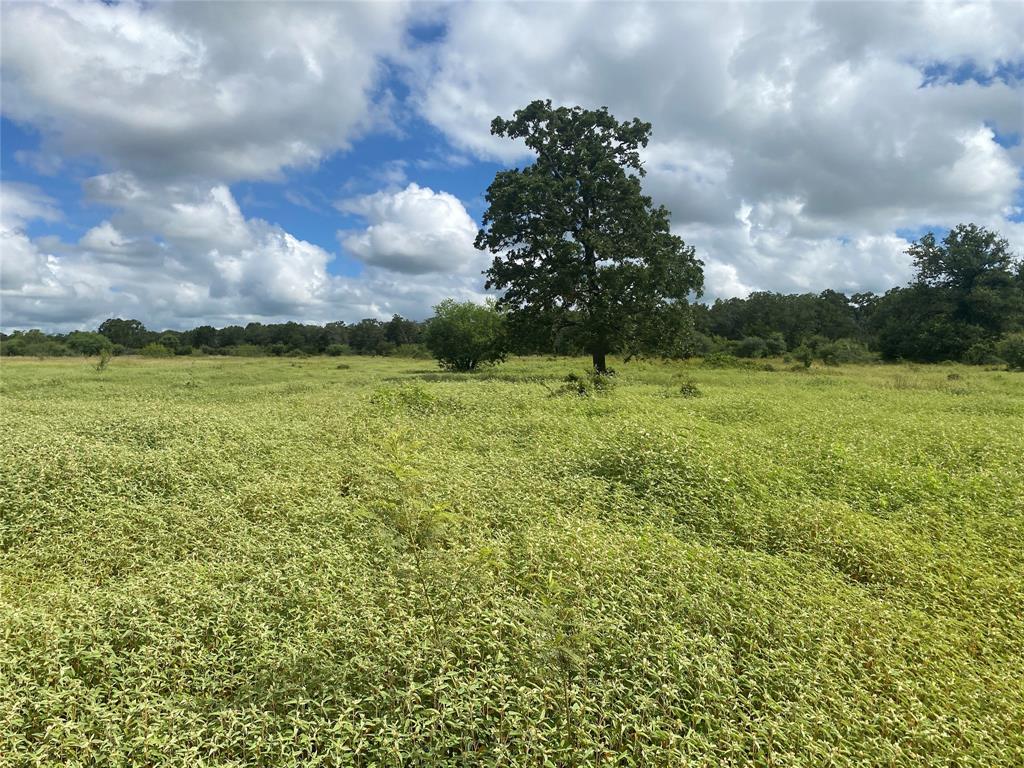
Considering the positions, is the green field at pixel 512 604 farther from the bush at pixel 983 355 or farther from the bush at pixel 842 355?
the bush at pixel 842 355

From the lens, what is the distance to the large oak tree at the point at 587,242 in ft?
99.8

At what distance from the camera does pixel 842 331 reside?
8662 centimetres

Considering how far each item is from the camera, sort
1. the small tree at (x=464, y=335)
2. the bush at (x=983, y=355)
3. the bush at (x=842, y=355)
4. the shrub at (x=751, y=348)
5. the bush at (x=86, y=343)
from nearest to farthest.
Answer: the small tree at (x=464, y=335) < the bush at (x=983, y=355) < the bush at (x=842, y=355) < the shrub at (x=751, y=348) < the bush at (x=86, y=343)

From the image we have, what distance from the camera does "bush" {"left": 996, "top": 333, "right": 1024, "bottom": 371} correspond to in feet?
120

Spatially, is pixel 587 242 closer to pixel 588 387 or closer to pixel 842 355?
pixel 588 387

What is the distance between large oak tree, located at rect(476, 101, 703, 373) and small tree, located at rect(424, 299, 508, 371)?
6.75 m

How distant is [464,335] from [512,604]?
3532 centimetres

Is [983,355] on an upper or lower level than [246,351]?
lower

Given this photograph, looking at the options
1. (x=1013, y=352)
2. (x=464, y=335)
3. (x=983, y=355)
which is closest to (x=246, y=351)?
(x=464, y=335)

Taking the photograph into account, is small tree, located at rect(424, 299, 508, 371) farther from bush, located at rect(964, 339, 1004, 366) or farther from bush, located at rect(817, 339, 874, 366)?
bush, located at rect(964, 339, 1004, 366)

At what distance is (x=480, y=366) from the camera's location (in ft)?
141

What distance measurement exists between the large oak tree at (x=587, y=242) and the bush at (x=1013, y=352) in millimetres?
22072

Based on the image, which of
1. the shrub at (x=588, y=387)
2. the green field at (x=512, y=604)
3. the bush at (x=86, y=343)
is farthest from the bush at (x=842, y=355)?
the bush at (x=86, y=343)

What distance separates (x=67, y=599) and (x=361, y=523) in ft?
9.19
